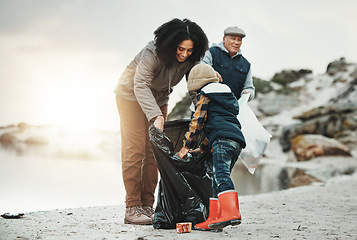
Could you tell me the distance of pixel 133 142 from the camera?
304 centimetres

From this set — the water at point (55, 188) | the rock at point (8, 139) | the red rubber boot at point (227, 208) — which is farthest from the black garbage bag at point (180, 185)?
the rock at point (8, 139)

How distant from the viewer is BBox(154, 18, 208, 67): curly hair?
8.76 feet

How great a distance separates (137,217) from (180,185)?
0.58 metres

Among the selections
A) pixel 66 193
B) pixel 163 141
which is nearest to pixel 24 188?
pixel 66 193

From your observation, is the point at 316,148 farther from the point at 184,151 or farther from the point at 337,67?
the point at 337,67

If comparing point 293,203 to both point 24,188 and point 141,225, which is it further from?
point 24,188

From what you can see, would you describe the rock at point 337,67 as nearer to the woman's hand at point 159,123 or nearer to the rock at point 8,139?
the rock at point 8,139

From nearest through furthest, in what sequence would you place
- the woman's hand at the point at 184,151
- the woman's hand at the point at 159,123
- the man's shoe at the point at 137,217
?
the woman's hand at the point at 184,151 → the woman's hand at the point at 159,123 → the man's shoe at the point at 137,217

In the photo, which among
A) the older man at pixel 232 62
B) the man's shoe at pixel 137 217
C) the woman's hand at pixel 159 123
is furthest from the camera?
the older man at pixel 232 62

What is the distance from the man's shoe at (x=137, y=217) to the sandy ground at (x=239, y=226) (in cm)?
7

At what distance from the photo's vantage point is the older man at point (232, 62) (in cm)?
332

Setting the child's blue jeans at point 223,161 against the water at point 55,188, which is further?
the water at point 55,188

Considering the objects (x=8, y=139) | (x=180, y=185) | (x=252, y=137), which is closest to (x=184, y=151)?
(x=180, y=185)

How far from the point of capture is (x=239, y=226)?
2.79 metres
